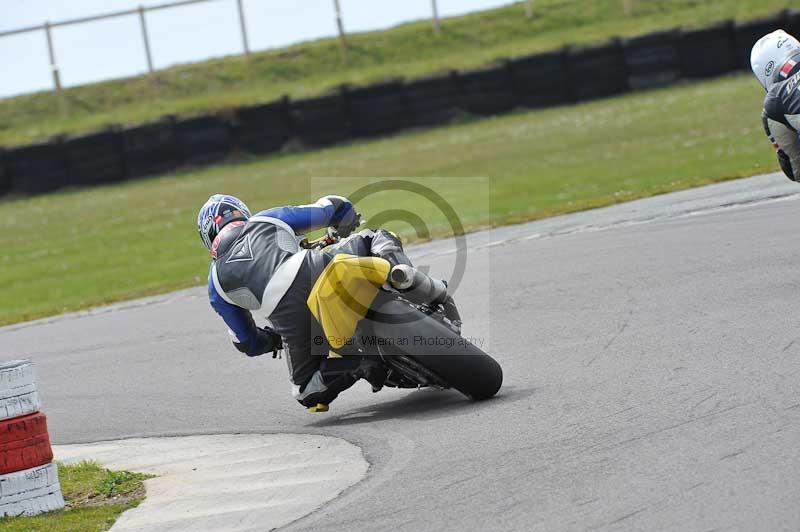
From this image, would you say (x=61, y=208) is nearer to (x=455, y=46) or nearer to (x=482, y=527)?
(x=455, y=46)

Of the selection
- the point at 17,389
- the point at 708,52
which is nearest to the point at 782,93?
the point at 17,389

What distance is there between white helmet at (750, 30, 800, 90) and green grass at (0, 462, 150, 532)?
529 centimetres

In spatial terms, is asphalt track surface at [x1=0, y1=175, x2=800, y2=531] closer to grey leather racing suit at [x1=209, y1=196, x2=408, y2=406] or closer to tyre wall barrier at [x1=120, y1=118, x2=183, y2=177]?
grey leather racing suit at [x1=209, y1=196, x2=408, y2=406]

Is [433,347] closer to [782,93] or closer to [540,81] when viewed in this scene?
[782,93]

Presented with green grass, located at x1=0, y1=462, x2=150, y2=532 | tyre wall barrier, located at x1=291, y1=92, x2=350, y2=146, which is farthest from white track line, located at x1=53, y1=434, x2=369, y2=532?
tyre wall barrier, located at x1=291, y1=92, x2=350, y2=146

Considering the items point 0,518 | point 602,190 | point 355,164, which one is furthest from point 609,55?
point 0,518

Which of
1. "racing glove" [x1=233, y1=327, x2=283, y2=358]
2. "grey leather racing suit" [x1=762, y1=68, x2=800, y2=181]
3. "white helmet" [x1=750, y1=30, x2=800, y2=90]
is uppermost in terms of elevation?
"white helmet" [x1=750, y1=30, x2=800, y2=90]

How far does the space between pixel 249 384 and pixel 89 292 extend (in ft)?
26.6

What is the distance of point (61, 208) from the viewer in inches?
1049

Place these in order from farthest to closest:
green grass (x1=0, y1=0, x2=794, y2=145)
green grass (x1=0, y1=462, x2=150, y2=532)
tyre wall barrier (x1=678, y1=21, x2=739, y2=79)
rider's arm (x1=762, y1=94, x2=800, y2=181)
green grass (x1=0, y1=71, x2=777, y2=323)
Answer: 1. green grass (x1=0, y1=0, x2=794, y2=145)
2. tyre wall barrier (x1=678, y1=21, x2=739, y2=79)
3. green grass (x1=0, y1=71, x2=777, y2=323)
4. rider's arm (x1=762, y1=94, x2=800, y2=181)
5. green grass (x1=0, y1=462, x2=150, y2=532)

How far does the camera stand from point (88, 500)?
609cm

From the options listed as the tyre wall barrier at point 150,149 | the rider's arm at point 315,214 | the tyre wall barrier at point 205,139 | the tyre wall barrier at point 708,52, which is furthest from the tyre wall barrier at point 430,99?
the rider's arm at point 315,214

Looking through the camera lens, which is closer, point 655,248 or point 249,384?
point 249,384

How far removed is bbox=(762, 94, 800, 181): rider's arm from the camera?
8.70 m
